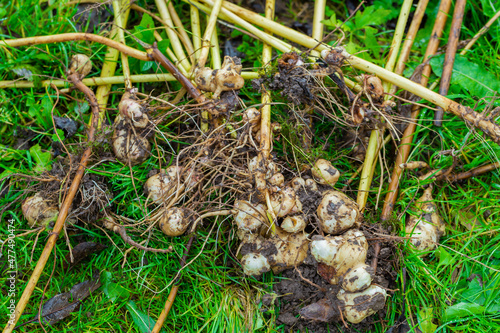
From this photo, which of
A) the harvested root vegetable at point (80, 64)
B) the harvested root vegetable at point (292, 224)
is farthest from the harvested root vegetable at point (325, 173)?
the harvested root vegetable at point (80, 64)

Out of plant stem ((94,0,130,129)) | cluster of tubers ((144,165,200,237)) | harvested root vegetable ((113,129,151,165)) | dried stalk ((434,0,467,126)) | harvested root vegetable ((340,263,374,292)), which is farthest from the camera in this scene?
plant stem ((94,0,130,129))

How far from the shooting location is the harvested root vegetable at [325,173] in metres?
1.96

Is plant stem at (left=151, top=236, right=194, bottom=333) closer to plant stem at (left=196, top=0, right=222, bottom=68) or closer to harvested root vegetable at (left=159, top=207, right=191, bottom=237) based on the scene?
harvested root vegetable at (left=159, top=207, right=191, bottom=237)

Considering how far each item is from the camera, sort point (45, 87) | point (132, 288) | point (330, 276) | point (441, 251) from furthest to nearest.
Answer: point (45, 87)
point (132, 288)
point (441, 251)
point (330, 276)

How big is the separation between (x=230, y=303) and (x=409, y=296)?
99 centimetres

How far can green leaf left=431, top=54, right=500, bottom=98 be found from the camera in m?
2.23

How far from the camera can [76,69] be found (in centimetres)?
221

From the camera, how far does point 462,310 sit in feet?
6.13

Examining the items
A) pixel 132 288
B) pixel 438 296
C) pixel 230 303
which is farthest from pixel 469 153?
pixel 132 288

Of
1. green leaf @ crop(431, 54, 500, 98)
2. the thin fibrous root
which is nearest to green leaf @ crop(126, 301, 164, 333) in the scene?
the thin fibrous root

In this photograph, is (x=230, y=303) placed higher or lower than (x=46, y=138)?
lower

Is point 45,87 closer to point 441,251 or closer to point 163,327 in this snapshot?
point 163,327

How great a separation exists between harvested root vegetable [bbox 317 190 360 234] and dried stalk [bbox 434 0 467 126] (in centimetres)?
84

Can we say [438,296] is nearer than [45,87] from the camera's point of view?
Yes
